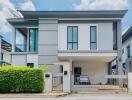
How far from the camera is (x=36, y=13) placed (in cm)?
3612

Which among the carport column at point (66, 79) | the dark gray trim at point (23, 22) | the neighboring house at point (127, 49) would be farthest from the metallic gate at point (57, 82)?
the neighboring house at point (127, 49)

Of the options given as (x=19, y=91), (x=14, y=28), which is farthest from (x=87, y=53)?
(x=19, y=91)

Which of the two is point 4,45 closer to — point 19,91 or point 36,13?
point 36,13

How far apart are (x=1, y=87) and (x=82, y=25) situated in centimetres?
1355

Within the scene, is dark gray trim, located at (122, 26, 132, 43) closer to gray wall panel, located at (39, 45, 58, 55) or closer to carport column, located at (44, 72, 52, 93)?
gray wall panel, located at (39, 45, 58, 55)

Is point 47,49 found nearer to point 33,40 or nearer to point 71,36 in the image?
point 71,36

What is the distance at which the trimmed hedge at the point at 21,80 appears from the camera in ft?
84.8

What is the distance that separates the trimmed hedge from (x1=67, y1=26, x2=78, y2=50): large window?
36.0 feet

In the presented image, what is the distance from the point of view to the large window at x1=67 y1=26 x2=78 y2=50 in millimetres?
36875

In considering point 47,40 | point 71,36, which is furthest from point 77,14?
point 47,40

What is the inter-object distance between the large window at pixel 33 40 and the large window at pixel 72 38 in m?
3.80

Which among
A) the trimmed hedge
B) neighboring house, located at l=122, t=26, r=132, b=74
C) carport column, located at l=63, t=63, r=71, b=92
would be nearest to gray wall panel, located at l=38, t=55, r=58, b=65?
carport column, located at l=63, t=63, r=71, b=92

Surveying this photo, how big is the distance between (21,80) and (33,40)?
13574 mm

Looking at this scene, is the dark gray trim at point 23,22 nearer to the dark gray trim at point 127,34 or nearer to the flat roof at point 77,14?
the flat roof at point 77,14
